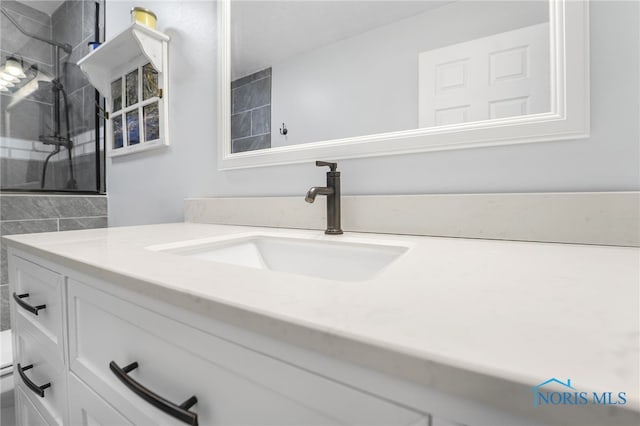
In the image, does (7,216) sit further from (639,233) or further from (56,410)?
(639,233)

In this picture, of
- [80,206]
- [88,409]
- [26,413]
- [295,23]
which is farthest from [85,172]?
[88,409]

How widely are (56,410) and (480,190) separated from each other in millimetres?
1099

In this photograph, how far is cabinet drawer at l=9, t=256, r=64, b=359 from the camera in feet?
2.10

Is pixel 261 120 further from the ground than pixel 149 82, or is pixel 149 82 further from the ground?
pixel 149 82

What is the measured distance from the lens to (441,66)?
789 mm

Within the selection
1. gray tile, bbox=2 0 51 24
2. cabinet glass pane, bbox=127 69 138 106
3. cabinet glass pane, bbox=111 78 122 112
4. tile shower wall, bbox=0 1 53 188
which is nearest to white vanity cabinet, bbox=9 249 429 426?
cabinet glass pane, bbox=127 69 138 106

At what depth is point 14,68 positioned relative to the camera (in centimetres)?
181

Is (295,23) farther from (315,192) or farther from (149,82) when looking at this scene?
(149,82)

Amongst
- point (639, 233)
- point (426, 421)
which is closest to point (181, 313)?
point (426, 421)

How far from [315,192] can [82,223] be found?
166cm

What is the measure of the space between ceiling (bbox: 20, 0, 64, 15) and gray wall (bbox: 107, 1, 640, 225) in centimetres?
107

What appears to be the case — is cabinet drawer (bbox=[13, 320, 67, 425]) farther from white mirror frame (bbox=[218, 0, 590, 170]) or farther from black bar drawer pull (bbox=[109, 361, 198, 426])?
white mirror frame (bbox=[218, 0, 590, 170])

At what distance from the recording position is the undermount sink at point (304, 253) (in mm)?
709

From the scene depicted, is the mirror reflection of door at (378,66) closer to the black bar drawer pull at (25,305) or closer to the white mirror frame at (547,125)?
the white mirror frame at (547,125)
